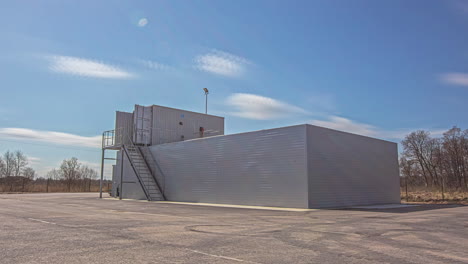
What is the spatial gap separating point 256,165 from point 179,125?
39.0ft

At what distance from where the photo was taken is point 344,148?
66.3 ft

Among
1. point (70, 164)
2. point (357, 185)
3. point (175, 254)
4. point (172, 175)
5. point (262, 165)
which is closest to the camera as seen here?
point (175, 254)

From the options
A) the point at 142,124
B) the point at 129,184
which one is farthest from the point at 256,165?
the point at 129,184

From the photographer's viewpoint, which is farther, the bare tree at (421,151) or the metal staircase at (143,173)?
the bare tree at (421,151)

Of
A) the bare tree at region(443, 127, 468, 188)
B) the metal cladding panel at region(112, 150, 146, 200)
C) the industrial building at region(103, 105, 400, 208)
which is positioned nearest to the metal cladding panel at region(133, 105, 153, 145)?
the industrial building at region(103, 105, 400, 208)

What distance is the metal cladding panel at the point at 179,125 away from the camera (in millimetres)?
28266

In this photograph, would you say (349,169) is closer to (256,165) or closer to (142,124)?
(256,165)

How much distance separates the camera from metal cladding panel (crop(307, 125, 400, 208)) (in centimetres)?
1795

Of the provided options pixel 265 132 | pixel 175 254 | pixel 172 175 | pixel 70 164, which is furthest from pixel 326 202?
pixel 70 164

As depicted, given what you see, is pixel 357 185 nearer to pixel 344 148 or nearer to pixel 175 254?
pixel 344 148

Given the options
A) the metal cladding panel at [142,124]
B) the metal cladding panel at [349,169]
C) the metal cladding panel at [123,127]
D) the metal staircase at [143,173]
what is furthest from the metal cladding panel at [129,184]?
the metal cladding panel at [349,169]

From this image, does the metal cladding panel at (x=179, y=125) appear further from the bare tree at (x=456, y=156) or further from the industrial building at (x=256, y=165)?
the bare tree at (x=456, y=156)

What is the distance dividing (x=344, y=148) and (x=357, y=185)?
7.96 ft

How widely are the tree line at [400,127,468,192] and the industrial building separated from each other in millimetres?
21987
